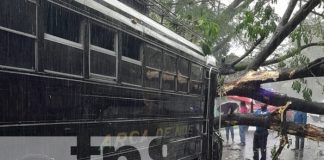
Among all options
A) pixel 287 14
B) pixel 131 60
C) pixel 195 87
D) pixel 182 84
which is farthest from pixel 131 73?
pixel 287 14

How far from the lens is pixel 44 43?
394cm

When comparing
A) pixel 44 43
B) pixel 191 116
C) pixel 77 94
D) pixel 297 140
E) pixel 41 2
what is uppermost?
pixel 41 2

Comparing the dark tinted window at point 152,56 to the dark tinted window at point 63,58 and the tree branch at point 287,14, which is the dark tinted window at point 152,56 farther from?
the tree branch at point 287,14

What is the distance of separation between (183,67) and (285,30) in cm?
395

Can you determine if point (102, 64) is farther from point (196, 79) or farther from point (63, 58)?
point (196, 79)

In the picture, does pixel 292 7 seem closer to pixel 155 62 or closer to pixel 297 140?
pixel 155 62

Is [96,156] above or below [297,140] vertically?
above

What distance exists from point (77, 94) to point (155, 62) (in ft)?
7.29

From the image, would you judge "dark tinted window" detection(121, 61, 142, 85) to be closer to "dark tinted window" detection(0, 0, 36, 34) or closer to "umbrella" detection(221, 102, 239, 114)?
"dark tinted window" detection(0, 0, 36, 34)

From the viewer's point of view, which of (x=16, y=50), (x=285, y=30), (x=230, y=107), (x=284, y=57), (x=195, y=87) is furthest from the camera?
(x=230, y=107)

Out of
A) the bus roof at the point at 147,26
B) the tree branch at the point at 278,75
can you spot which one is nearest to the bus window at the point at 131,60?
the bus roof at the point at 147,26

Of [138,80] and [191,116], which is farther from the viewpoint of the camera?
[191,116]

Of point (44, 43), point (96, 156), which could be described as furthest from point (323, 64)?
point (44, 43)

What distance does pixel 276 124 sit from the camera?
37.3ft
